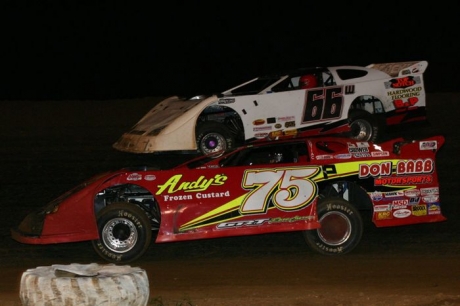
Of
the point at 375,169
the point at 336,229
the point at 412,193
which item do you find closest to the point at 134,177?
the point at 336,229

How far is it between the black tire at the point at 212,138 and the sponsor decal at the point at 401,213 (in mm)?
4899

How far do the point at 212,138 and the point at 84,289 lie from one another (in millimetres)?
7868

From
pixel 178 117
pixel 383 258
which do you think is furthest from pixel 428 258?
pixel 178 117

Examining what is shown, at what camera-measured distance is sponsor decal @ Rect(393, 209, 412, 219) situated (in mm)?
8766

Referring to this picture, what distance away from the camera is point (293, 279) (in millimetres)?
7879

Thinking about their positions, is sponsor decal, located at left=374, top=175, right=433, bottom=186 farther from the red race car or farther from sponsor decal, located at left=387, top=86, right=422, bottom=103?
sponsor decal, located at left=387, top=86, right=422, bottom=103

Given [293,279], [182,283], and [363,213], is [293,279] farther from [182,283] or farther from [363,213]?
[363,213]

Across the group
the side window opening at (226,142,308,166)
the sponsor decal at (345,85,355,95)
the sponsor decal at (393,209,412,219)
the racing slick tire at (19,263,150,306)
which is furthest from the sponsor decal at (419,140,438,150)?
the sponsor decal at (345,85,355,95)

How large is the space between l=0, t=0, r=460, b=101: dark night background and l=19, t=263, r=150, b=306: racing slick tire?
14.8 meters

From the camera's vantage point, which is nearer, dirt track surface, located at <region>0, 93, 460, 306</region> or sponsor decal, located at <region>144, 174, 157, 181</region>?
dirt track surface, located at <region>0, 93, 460, 306</region>

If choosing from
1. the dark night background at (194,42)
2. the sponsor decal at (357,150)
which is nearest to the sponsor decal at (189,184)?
the sponsor decal at (357,150)

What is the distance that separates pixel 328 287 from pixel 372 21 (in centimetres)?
1882

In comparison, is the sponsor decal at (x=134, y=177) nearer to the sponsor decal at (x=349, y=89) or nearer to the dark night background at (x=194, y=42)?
the sponsor decal at (x=349, y=89)

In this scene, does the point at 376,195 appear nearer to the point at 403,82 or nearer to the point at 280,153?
the point at 280,153
